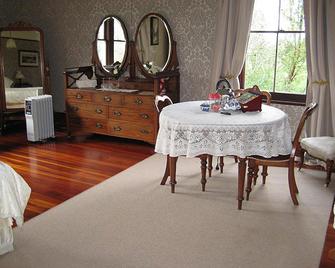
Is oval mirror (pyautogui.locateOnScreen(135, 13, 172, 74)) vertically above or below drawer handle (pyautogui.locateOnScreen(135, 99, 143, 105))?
above

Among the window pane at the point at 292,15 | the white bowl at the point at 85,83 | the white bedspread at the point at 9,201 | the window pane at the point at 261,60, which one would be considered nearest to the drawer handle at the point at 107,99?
the white bowl at the point at 85,83

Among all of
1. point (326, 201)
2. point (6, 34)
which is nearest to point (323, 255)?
point (326, 201)

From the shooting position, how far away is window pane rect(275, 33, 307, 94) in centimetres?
475

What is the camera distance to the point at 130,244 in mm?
2738

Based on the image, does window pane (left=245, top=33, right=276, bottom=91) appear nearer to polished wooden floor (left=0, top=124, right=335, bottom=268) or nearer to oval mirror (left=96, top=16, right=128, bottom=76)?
polished wooden floor (left=0, top=124, right=335, bottom=268)

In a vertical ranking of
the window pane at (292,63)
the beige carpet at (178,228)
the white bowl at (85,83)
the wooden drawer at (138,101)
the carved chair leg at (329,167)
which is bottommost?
the beige carpet at (178,228)

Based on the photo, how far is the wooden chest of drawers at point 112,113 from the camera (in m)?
5.05

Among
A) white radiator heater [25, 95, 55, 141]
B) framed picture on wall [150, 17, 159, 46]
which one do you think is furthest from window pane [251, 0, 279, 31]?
white radiator heater [25, 95, 55, 141]

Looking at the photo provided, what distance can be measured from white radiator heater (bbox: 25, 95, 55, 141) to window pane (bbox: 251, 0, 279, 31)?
3014 millimetres

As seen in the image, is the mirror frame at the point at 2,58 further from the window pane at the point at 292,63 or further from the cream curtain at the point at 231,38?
the window pane at the point at 292,63

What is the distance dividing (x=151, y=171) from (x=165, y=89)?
4.46ft

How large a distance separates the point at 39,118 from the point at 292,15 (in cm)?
357

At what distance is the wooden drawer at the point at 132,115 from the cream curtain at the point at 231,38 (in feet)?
3.01

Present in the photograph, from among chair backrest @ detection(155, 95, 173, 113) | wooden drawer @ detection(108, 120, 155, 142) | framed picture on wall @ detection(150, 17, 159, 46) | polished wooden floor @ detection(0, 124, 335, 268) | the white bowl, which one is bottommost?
polished wooden floor @ detection(0, 124, 335, 268)
